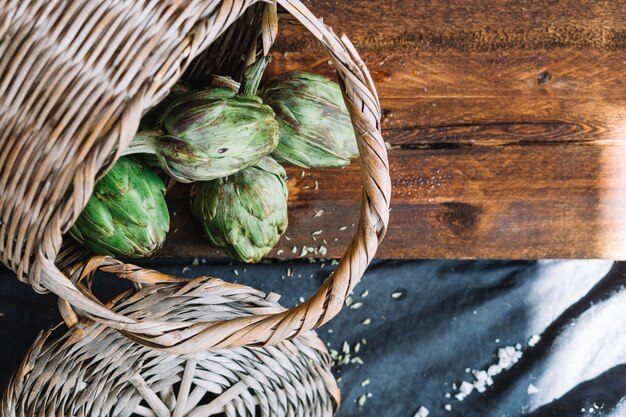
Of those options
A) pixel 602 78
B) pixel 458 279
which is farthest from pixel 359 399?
pixel 602 78

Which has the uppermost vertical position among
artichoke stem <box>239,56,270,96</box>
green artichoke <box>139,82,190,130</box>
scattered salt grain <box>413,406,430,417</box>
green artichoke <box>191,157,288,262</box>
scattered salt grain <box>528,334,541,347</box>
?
artichoke stem <box>239,56,270,96</box>

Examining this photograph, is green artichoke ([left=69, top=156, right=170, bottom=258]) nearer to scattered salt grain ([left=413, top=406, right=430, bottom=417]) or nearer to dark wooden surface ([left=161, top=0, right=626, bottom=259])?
dark wooden surface ([left=161, top=0, right=626, bottom=259])

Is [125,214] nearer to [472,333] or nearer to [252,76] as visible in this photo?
[252,76]

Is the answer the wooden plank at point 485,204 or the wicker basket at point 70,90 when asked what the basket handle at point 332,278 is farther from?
the wooden plank at point 485,204

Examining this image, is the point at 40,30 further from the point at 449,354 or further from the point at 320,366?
the point at 449,354

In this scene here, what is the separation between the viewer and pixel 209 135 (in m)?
0.74

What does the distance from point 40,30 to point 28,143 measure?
0.10 m

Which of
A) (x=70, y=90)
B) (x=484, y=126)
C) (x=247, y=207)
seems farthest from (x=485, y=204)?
(x=70, y=90)

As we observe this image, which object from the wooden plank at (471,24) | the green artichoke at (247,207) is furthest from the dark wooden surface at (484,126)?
the green artichoke at (247,207)

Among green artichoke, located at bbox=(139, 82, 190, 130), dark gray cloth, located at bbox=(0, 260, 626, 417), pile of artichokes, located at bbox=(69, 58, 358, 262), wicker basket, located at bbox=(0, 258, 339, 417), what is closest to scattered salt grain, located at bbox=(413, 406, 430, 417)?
dark gray cloth, located at bbox=(0, 260, 626, 417)

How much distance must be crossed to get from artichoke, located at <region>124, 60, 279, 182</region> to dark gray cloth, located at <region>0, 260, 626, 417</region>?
297 mm

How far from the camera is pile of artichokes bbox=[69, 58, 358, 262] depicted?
0.75 metres

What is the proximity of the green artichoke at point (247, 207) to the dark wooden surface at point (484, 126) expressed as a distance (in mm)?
108

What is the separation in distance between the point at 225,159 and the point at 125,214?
14 cm
